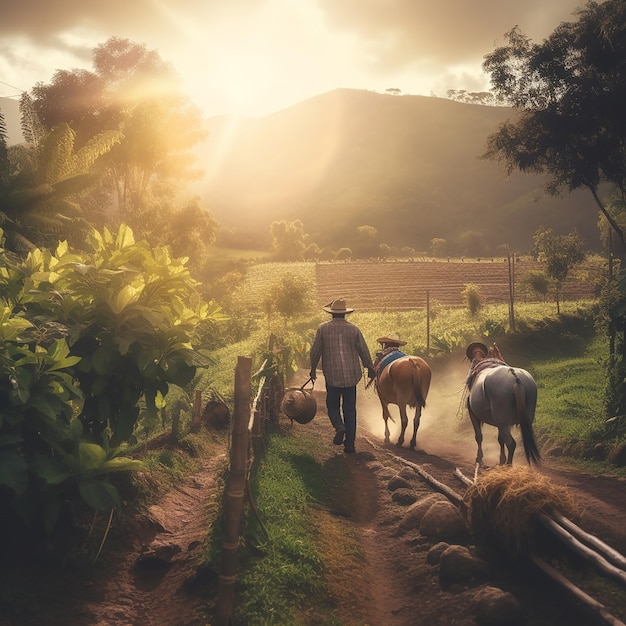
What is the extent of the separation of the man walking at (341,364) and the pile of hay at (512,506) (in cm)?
448

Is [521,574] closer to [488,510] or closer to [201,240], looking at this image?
Result: [488,510]

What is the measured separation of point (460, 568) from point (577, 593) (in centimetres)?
108

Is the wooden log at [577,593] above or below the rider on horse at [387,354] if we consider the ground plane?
below

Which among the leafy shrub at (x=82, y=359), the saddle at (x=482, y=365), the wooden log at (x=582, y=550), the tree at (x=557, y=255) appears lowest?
the wooden log at (x=582, y=550)

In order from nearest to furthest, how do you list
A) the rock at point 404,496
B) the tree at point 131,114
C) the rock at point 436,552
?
the rock at point 436,552, the rock at point 404,496, the tree at point 131,114

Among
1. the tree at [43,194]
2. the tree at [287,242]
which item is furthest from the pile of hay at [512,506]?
the tree at [287,242]

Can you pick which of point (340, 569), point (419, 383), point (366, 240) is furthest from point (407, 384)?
point (366, 240)

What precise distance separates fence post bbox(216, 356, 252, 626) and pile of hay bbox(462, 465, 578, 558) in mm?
2203

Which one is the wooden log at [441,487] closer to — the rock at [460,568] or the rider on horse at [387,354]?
the rock at [460,568]

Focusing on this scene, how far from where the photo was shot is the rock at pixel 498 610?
13.1 feet

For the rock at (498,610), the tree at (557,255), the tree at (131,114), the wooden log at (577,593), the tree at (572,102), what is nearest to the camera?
the wooden log at (577,593)

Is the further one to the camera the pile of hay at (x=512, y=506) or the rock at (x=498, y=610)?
the pile of hay at (x=512, y=506)

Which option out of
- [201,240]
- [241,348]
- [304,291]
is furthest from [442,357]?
[201,240]

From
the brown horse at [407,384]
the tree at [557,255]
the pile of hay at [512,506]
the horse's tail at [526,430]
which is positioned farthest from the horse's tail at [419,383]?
the tree at [557,255]
